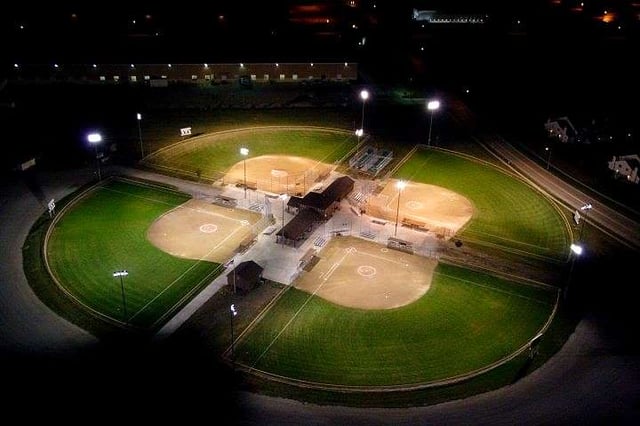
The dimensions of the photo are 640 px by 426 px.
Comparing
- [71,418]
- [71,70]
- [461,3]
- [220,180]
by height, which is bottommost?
[71,418]

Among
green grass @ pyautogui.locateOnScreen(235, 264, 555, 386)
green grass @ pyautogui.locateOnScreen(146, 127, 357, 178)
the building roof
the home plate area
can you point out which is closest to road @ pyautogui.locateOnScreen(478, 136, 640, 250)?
green grass @ pyautogui.locateOnScreen(235, 264, 555, 386)

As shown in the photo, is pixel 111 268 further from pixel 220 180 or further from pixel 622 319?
pixel 622 319

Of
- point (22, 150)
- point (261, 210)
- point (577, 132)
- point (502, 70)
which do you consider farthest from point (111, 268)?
point (502, 70)

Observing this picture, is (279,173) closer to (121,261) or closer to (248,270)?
(248,270)

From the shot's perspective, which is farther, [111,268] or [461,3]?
[461,3]

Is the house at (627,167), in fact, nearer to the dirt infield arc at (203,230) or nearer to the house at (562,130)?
the house at (562,130)

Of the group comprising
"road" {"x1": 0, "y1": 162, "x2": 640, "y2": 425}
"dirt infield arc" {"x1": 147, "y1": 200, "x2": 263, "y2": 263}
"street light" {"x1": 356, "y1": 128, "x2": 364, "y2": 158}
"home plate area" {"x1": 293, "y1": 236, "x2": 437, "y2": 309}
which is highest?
"street light" {"x1": 356, "y1": 128, "x2": 364, "y2": 158}

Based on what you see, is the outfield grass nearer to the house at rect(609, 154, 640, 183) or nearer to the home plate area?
the home plate area
